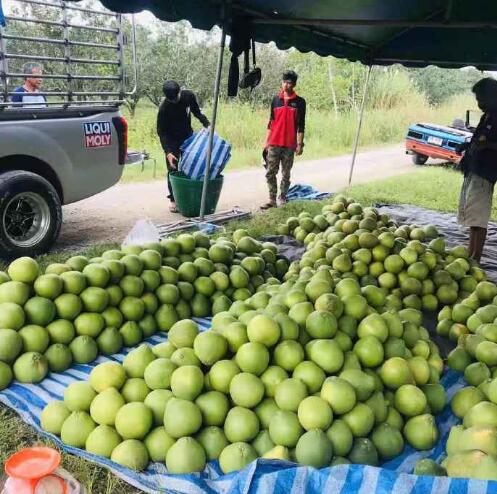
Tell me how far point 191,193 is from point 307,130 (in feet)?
35.5

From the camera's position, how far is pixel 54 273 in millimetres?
2934

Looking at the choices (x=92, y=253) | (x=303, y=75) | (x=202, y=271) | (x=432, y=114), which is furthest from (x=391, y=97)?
(x=202, y=271)

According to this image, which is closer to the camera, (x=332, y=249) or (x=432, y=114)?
(x=332, y=249)

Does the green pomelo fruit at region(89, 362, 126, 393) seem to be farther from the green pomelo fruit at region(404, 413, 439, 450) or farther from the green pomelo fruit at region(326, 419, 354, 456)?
the green pomelo fruit at region(404, 413, 439, 450)

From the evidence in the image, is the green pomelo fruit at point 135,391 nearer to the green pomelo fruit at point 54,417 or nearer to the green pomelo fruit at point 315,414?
the green pomelo fruit at point 54,417

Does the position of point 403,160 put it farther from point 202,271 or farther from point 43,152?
point 202,271

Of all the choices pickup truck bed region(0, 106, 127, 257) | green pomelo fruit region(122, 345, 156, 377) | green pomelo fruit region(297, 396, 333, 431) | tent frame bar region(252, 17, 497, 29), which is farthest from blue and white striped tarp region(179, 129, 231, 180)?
green pomelo fruit region(297, 396, 333, 431)

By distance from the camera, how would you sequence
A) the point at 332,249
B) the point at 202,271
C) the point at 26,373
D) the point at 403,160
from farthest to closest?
1. the point at 403,160
2. the point at 332,249
3. the point at 202,271
4. the point at 26,373

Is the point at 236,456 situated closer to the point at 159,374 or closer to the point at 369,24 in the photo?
the point at 159,374

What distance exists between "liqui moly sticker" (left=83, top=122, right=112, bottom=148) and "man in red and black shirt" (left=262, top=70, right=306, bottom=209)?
9.80 ft

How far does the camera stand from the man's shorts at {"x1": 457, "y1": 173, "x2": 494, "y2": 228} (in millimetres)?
5281

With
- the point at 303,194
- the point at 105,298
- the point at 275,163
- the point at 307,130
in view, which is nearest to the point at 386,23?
the point at 105,298

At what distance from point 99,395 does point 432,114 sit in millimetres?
21479

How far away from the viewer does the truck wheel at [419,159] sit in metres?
14.2
